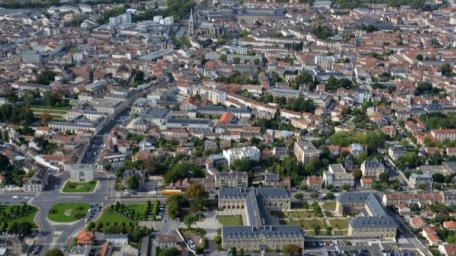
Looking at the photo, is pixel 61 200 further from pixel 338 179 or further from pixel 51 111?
pixel 51 111

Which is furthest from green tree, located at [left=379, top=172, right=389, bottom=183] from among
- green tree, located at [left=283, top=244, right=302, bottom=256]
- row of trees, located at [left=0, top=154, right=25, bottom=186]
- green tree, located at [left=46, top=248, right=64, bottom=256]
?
row of trees, located at [left=0, top=154, right=25, bottom=186]

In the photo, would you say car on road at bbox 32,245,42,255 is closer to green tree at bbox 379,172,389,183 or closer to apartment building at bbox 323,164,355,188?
apartment building at bbox 323,164,355,188

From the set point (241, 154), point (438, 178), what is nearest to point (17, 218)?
point (241, 154)

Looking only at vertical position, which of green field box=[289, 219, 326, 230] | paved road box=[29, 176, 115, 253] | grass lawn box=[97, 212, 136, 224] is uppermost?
grass lawn box=[97, 212, 136, 224]

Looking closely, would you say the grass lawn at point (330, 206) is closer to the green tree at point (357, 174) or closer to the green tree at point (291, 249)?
the green tree at point (357, 174)

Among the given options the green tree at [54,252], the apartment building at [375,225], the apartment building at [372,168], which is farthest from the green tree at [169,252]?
the apartment building at [372,168]

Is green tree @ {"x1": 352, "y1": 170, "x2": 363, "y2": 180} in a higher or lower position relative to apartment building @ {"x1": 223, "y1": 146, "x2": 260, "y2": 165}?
lower
